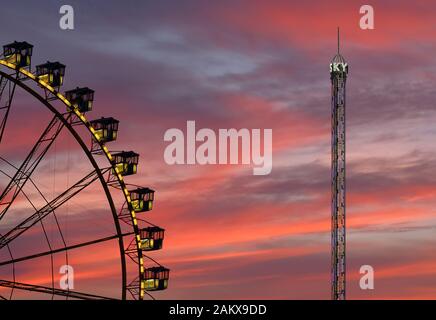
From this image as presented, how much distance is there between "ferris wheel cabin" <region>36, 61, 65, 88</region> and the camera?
79062 millimetres

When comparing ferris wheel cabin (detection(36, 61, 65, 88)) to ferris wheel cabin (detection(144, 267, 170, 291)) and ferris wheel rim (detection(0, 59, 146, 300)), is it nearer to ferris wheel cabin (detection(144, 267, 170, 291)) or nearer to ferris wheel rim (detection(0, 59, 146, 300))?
ferris wheel rim (detection(0, 59, 146, 300))

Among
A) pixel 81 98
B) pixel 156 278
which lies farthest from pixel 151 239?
pixel 81 98

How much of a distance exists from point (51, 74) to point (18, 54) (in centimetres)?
310

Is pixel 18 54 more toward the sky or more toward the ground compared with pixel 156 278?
more toward the sky

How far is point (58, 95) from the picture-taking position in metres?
78.4

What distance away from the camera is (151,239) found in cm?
8275

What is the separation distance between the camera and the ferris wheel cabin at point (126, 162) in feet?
267

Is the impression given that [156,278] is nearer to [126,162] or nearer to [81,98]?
[126,162]

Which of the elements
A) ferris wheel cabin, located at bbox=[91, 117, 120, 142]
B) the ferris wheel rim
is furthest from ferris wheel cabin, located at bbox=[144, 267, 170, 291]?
ferris wheel cabin, located at bbox=[91, 117, 120, 142]

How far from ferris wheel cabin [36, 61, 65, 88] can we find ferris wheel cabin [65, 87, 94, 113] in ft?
3.85
